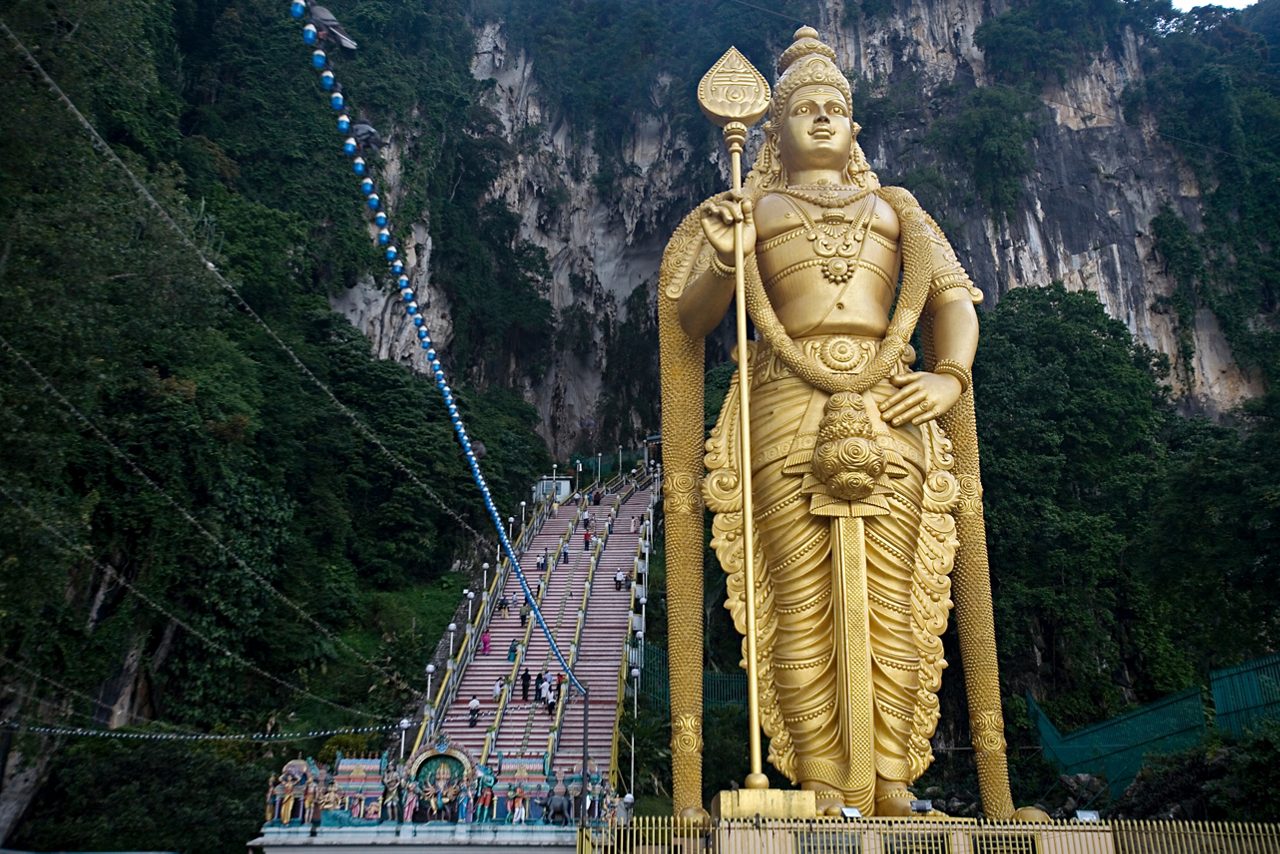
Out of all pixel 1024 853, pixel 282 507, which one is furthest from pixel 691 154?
pixel 1024 853

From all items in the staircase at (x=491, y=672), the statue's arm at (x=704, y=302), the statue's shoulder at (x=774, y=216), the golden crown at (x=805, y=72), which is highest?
the golden crown at (x=805, y=72)

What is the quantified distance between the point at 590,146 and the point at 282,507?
21327 mm

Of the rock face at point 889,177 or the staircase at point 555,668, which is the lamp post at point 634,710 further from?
the rock face at point 889,177

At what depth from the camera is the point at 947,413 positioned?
7.34 meters

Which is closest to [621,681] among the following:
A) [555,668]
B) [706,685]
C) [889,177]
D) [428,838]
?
[555,668]

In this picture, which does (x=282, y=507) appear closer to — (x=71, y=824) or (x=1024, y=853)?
(x=71, y=824)

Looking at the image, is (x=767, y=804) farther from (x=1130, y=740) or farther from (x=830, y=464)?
(x=1130, y=740)

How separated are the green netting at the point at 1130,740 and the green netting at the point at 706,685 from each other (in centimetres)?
366

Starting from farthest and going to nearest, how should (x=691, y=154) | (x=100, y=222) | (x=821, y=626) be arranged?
(x=691, y=154) → (x=100, y=222) → (x=821, y=626)

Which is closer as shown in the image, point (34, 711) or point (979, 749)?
point (979, 749)

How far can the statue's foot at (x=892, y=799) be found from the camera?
5.82 metres

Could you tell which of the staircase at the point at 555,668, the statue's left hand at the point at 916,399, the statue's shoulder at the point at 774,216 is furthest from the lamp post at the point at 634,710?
the statue's shoulder at the point at 774,216

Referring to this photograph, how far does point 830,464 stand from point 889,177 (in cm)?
2359

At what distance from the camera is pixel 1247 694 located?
28.2 feet
